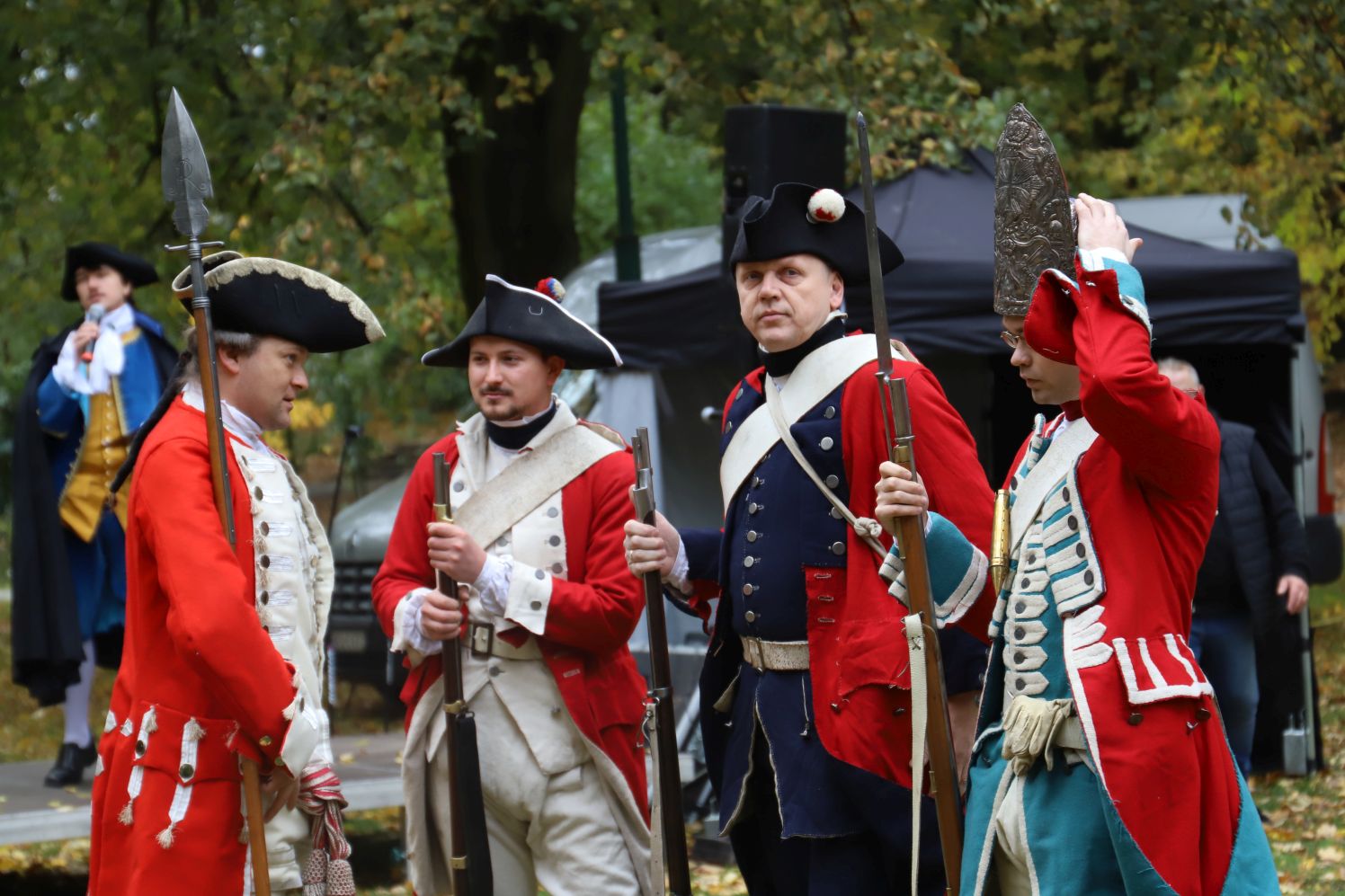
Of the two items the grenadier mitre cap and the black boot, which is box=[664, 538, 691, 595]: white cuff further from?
the black boot

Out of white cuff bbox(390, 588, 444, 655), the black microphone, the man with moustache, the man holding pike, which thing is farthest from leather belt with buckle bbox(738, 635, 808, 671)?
the black microphone

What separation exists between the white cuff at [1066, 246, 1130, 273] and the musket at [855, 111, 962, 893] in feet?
1.36

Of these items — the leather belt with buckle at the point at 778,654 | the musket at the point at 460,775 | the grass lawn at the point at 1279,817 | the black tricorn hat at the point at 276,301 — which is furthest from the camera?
the grass lawn at the point at 1279,817

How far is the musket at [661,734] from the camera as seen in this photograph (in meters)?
4.48

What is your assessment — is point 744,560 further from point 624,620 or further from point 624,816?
point 624,816

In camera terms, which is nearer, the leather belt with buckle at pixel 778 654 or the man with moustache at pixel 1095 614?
the man with moustache at pixel 1095 614

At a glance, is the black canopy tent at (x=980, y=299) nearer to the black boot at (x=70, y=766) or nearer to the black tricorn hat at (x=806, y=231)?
the black boot at (x=70, y=766)

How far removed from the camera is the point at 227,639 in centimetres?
394

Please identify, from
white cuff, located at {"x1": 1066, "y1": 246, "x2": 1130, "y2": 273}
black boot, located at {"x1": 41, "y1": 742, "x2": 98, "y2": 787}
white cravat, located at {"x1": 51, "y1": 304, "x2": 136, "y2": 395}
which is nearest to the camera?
white cuff, located at {"x1": 1066, "y1": 246, "x2": 1130, "y2": 273}

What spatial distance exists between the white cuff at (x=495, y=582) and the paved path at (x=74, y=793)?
2.75 m

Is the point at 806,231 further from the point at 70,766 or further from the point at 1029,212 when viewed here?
the point at 70,766

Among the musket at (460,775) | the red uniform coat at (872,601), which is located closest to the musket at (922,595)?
the red uniform coat at (872,601)

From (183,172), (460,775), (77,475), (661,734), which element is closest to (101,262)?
(77,475)

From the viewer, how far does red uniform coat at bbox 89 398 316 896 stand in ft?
13.0
